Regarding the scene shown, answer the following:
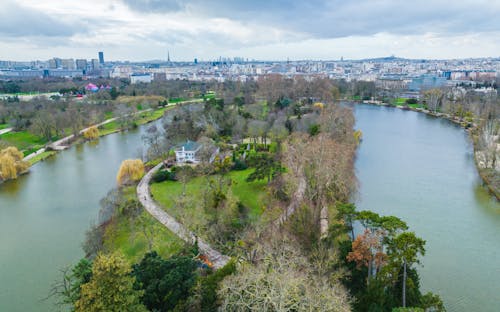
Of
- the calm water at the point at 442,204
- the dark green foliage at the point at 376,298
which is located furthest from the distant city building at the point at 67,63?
the dark green foliage at the point at 376,298

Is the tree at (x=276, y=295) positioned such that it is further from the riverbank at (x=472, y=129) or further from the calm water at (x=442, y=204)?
the riverbank at (x=472, y=129)

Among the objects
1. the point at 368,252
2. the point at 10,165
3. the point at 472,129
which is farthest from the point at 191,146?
the point at 472,129

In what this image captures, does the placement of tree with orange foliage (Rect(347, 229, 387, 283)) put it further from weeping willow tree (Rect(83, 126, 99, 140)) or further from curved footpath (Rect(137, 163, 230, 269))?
weeping willow tree (Rect(83, 126, 99, 140))

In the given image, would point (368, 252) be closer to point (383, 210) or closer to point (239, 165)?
point (383, 210)

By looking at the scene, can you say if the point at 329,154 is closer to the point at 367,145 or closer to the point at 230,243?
the point at 230,243

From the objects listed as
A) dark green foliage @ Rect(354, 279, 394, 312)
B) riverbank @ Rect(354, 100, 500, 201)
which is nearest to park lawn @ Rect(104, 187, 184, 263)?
dark green foliage @ Rect(354, 279, 394, 312)

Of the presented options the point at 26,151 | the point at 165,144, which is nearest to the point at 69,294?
the point at 165,144
